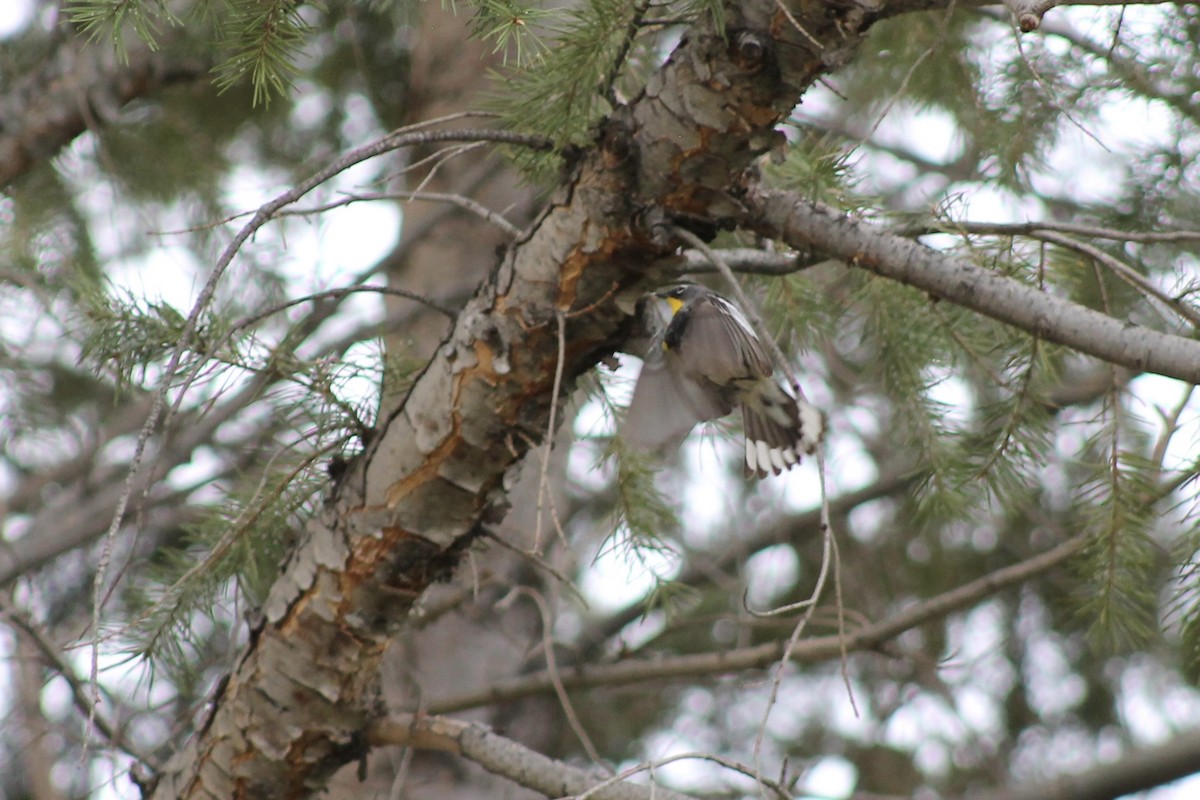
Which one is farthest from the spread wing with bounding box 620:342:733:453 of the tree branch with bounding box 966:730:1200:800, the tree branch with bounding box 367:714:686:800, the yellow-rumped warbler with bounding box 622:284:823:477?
the tree branch with bounding box 966:730:1200:800

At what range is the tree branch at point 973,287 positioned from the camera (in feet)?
3.90

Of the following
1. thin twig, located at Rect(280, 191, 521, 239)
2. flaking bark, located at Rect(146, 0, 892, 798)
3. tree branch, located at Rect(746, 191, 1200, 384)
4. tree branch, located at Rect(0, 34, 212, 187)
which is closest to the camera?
tree branch, located at Rect(746, 191, 1200, 384)

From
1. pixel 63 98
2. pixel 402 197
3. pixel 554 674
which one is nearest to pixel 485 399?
pixel 402 197

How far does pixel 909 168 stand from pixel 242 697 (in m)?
3.05

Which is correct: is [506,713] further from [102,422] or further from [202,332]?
[202,332]

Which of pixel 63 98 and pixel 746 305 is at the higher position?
pixel 63 98

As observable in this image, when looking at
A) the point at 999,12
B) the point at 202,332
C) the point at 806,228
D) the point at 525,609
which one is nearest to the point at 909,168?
the point at 999,12

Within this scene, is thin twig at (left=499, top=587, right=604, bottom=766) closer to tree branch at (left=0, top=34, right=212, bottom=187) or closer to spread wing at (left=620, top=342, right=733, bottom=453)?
spread wing at (left=620, top=342, right=733, bottom=453)

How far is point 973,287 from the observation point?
4.45 feet

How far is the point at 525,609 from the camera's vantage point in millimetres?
3363

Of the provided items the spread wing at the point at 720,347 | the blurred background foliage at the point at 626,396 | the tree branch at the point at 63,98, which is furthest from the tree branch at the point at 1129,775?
the tree branch at the point at 63,98

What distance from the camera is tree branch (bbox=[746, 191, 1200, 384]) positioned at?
3.90ft

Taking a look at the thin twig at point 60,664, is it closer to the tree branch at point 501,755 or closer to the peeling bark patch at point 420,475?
the tree branch at point 501,755

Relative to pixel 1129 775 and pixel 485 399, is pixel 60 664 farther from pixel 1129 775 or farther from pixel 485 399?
pixel 1129 775
